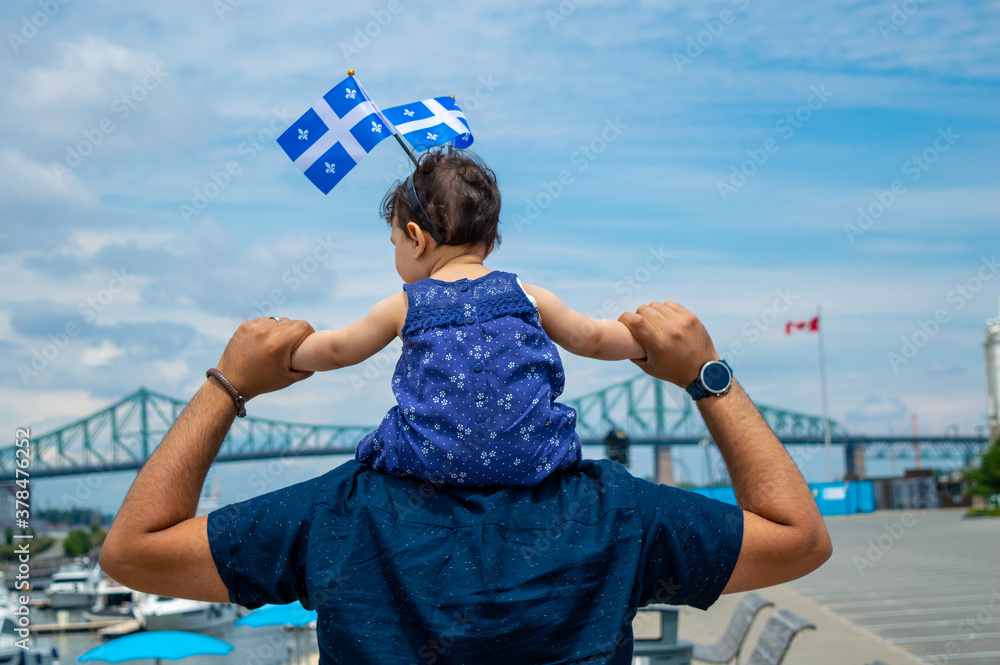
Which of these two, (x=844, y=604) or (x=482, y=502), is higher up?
(x=482, y=502)

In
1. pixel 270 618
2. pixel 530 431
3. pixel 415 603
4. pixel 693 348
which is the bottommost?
pixel 270 618

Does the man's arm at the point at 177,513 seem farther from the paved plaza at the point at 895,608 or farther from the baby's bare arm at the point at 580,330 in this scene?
the paved plaza at the point at 895,608

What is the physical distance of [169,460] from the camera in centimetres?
135

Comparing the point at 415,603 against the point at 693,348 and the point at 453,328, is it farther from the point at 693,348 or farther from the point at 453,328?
the point at 693,348

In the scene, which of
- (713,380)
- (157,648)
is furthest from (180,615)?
(713,380)

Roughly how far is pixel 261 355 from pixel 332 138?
0.73 metres

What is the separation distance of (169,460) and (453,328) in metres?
0.47

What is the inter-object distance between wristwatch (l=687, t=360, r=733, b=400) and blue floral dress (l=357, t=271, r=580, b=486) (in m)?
0.23

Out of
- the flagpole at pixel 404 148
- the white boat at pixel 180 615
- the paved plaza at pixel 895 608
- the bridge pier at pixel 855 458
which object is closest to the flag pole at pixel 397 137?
the flagpole at pixel 404 148

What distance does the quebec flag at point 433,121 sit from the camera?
196 centimetres

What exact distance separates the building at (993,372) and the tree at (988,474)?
25.4ft

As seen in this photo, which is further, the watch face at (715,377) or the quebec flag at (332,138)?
the quebec flag at (332,138)

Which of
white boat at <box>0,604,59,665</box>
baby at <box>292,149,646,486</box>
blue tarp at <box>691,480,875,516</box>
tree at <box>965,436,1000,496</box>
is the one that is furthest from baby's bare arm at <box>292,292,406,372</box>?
tree at <box>965,436,1000,496</box>

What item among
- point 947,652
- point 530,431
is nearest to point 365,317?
point 530,431
